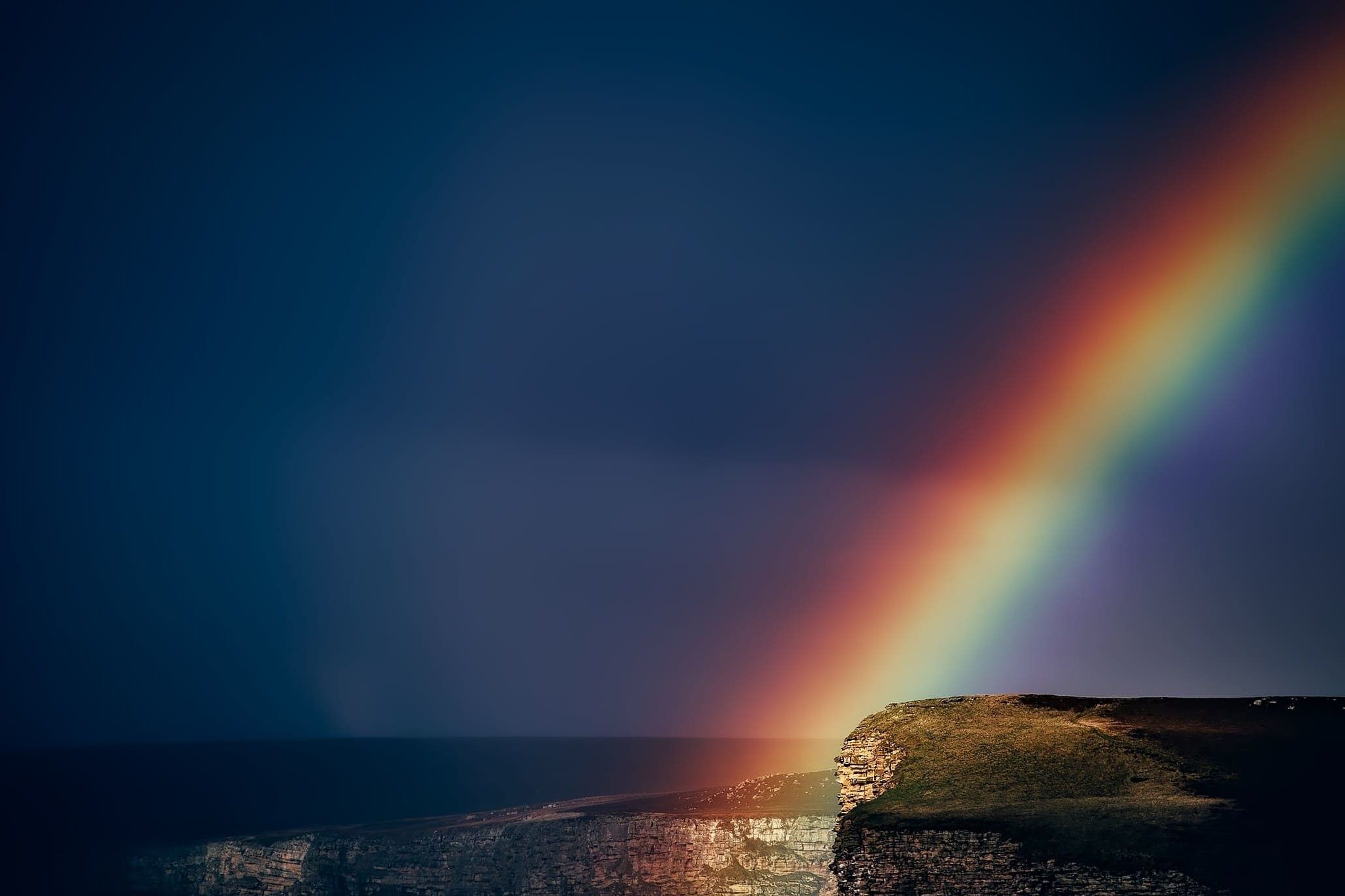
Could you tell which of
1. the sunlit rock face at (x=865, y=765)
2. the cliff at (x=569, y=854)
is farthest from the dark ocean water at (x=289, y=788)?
the sunlit rock face at (x=865, y=765)

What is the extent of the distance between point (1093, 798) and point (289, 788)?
13669 cm

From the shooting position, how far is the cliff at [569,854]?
4588cm

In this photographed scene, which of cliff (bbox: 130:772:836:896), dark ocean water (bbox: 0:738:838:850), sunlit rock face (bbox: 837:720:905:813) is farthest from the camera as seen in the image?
dark ocean water (bbox: 0:738:838:850)

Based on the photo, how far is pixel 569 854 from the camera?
5062 cm

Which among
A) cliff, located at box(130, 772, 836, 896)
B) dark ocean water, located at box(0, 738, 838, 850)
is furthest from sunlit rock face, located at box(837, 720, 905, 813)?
dark ocean water, located at box(0, 738, 838, 850)

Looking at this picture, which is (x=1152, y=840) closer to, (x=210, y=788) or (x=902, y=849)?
(x=902, y=849)

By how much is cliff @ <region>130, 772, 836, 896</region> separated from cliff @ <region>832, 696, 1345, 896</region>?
12.9 meters

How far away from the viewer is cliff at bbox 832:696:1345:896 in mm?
20125

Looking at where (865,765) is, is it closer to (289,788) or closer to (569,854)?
(569,854)

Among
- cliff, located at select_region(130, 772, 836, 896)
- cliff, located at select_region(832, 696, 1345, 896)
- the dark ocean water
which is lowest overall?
the dark ocean water

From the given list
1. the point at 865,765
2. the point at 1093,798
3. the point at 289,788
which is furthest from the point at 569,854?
the point at 289,788

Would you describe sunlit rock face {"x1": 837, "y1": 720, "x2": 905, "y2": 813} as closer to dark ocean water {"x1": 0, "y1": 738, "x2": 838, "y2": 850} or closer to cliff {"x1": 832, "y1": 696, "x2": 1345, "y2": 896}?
cliff {"x1": 832, "y1": 696, "x2": 1345, "y2": 896}

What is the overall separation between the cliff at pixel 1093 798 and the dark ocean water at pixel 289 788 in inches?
3067

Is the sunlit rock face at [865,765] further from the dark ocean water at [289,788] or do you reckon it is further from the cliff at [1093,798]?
the dark ocean water at [289,788]
